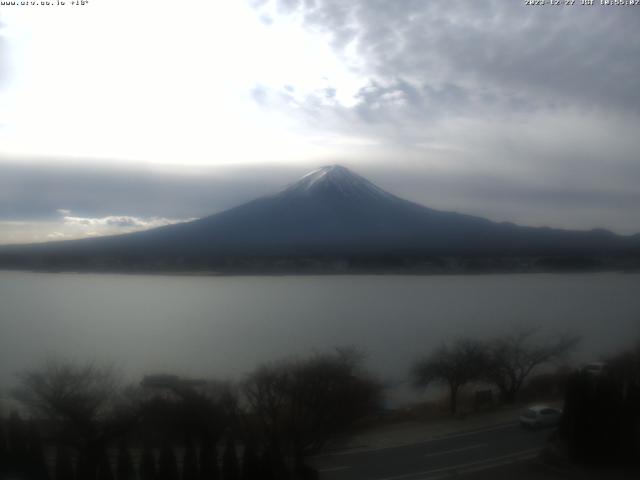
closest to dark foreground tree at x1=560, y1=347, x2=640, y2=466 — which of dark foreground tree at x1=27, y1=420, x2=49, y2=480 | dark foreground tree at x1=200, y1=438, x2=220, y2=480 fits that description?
dark foreground tree at x1=200, y1=438, x2=220, y2=480

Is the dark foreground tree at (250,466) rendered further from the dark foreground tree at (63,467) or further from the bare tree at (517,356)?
the bare tree at (517,356)

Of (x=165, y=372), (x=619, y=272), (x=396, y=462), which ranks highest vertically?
(x=619, y=272)

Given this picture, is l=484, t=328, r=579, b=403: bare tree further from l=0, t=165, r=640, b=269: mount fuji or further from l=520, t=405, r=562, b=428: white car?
l=0, t=165, r=640, b=269: mount fuji

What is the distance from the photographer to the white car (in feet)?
15.2

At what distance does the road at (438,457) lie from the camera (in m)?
3.78

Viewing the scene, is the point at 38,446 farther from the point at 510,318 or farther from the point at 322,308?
the point at 510,318

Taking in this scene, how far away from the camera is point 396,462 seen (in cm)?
390

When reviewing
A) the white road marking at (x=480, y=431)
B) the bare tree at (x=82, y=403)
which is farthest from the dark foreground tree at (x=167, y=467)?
the white road marking at (x=480, y=431)

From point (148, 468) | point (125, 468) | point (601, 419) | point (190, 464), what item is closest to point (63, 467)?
point (125, 468)

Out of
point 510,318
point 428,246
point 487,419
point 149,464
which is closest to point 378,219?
point 428,246

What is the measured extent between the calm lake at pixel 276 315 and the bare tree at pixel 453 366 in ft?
0.72

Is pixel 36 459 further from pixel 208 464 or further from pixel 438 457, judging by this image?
pixel 438 457

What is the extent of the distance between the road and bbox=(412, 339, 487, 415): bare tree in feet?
3.26

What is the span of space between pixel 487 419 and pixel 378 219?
161 inches
